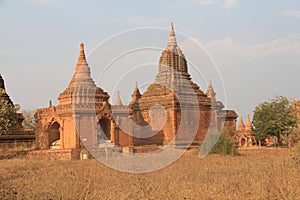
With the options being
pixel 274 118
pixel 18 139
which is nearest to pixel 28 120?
pixel 18 139

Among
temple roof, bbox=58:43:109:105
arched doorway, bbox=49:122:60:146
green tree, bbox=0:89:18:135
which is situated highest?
temple roof, bbox=58:43:109:105

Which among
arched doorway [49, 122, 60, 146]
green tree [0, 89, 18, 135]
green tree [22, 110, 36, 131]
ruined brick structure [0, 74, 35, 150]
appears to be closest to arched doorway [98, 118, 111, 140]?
arched doorway [49, 122, 60, 146]

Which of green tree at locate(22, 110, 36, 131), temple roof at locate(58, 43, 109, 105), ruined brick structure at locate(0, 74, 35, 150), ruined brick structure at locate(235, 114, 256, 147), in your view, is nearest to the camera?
temple roof at locate(58, 43, 109, 105)

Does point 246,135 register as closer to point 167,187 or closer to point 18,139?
point 18,139

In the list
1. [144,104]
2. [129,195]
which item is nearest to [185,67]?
[144,104]

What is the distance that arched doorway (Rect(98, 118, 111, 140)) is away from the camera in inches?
1007

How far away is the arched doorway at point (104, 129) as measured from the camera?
2557cm

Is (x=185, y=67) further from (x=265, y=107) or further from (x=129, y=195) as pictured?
(x=129, y=195)

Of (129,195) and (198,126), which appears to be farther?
(198,126)

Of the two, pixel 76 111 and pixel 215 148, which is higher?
pixel 76 111

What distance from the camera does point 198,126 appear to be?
30.1 m

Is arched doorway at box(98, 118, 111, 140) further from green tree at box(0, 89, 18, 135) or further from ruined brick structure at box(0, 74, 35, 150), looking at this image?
ruined brick structure at box(0, 74, 35, 150)

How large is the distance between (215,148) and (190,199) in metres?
13.7

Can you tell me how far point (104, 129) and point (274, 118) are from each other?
12535mm
